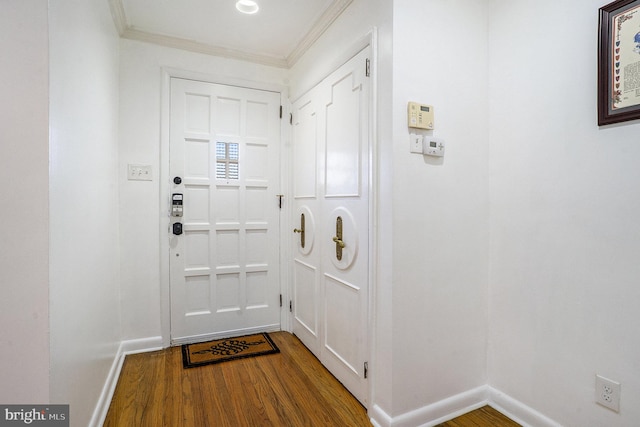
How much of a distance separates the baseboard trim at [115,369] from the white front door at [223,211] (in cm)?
18

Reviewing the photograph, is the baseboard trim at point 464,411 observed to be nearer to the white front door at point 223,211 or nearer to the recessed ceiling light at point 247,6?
the white front door at point 223,211

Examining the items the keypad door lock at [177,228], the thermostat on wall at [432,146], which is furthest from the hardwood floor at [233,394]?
the thermostat on wall at [432,146]

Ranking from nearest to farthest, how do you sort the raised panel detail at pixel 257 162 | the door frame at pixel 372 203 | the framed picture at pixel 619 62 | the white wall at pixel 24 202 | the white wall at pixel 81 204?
1. the white wall at pixel 24 202
2. the white wall at pixel 81 204
3. the framed picture at pixel 619 62
4. the door frame at pixel 372 203
5. the raised panel detail at pixel 257 162

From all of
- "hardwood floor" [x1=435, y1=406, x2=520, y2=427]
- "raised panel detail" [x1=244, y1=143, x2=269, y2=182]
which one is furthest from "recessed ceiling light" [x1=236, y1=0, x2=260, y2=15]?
"hardwood floor" [x1=435, y1=406, x2=520, y2=427]

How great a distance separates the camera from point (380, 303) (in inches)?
65.1

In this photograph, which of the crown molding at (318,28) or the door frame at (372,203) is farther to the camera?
the crown molding at (318,28)

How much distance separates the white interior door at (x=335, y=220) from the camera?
182cm

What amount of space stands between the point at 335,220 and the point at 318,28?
1378mm

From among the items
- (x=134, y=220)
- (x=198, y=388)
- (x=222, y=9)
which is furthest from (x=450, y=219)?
(x=134, y=220)

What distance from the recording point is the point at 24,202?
3.33 feet

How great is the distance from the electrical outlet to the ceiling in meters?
2.32

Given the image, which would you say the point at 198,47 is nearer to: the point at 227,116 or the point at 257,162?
the point at 227,116

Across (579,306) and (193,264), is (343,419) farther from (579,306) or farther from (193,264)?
(193,264)

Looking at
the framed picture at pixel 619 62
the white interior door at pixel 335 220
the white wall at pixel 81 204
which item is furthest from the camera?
the white interior door at pixel 335 220
